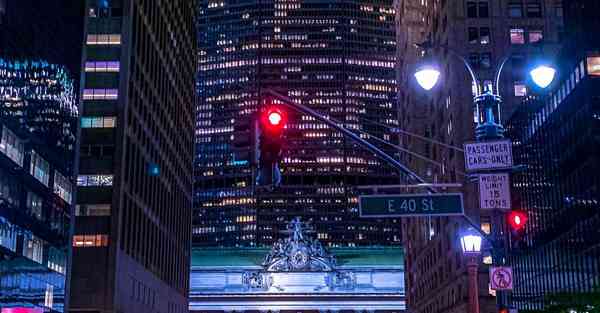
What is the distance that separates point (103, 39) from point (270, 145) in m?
75.1

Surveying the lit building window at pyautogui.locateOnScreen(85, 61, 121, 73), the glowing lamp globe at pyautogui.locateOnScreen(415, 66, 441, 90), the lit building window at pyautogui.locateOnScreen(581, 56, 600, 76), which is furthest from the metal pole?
the lit building window at pyautogui.locateOnScreen(85, 61, 121, 73)

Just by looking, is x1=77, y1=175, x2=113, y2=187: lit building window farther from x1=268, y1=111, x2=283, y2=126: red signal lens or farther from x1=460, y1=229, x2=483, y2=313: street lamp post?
x1=268, y1=111, x2=283, y2=126: red signal lens

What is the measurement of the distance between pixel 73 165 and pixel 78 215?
9.12m

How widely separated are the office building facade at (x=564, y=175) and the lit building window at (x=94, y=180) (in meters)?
39.5

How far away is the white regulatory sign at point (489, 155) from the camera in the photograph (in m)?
20.4

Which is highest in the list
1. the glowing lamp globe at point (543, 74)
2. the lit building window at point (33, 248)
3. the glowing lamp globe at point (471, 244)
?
the lit building window at point (33, 248)

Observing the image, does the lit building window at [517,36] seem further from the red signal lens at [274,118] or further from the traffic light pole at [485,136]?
the red signal lens at [274,118]

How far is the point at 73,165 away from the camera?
7888 cm

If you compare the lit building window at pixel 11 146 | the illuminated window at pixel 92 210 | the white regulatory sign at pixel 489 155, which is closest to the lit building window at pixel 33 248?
the lit building window at pixel 11 146

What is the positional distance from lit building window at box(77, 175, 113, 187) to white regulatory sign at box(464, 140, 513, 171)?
69.0 metres

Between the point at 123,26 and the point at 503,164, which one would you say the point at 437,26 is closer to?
the point at 123,26

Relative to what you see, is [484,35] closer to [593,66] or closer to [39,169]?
[593,66]

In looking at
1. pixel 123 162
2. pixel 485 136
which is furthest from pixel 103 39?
pixel 485 136

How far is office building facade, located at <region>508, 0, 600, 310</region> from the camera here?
5969cm
